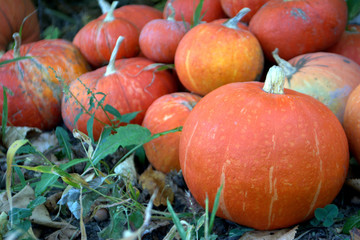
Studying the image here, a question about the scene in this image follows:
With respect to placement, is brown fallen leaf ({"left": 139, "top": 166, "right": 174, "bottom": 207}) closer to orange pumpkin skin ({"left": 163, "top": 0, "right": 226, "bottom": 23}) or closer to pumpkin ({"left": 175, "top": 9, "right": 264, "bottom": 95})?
pumpkin ({"left": 175, "top": 9, "right": 264, "bottom": 95})

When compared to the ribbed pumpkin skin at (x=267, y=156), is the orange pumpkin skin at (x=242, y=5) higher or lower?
higher

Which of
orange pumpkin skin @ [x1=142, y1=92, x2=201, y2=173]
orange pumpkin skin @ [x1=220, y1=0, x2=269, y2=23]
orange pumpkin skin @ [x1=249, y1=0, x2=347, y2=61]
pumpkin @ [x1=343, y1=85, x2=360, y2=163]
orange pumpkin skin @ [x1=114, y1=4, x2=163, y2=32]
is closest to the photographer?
pumpkin @ [x1=343, y1=85, x2=360, y2=163]

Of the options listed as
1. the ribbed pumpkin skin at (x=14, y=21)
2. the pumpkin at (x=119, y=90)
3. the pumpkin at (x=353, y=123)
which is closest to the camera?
the pumpkin at (x=353, y=123)

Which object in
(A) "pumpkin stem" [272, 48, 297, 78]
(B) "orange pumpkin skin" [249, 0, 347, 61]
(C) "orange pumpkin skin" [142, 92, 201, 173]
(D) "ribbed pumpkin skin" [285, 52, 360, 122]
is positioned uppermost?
(B) "orange pumpkin skin" [249, 0, 347, 61]

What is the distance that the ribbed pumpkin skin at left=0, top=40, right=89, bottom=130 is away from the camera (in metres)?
2.25

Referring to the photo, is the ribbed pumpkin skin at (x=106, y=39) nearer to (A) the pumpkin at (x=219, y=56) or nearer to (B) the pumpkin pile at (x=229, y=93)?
(B) the pumpkin pile at (x=229, y=93)

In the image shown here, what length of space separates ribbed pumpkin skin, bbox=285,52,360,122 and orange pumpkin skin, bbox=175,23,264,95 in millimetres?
231

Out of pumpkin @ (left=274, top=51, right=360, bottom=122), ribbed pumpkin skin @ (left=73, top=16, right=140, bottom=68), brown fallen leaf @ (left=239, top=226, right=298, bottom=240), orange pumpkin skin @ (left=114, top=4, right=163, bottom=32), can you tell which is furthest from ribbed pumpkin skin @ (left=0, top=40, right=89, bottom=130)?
brown fallen leaf @ (left=239, top=226, right=298, bottom=240)

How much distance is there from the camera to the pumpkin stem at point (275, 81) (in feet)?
4.29

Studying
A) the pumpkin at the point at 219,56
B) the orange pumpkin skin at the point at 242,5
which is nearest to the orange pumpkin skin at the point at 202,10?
the orange pumpkin skin at the point at 242,5

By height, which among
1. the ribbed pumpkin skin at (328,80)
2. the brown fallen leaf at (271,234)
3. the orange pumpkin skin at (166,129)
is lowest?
the brown fallen leaf at (271,234)

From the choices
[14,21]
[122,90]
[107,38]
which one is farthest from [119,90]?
[14,21]

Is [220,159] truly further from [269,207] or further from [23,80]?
[23,80]

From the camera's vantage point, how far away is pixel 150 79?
216cm
